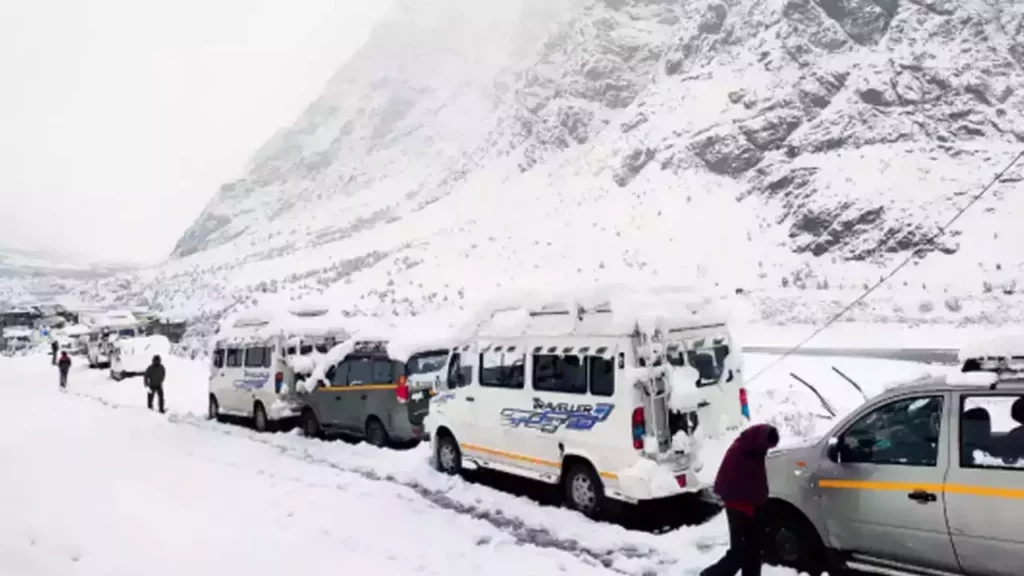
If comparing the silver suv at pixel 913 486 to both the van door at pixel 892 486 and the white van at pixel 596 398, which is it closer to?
the van door at pixel 892 486

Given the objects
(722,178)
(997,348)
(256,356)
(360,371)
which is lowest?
(360,371)

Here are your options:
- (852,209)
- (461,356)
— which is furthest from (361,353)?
(852,209)

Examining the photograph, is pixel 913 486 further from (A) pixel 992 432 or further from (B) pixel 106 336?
(B) pixel 106 336

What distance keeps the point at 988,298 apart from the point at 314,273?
51076 millimetres

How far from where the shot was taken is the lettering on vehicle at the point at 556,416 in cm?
855

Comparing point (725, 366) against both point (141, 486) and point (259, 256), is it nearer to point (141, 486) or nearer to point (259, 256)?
point (141, 486)

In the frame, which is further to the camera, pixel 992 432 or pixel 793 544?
pixel 793 544

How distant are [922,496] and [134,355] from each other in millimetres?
32549

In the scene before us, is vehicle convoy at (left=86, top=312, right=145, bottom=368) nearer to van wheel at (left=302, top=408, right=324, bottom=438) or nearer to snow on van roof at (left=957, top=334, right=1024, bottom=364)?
van wheel at (left=302, top=408, right=324, bottom=438)

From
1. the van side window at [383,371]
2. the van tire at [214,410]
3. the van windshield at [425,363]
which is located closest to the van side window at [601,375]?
the van windshield at [425,363]

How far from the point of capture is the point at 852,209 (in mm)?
44438

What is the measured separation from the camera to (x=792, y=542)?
6.73 metres

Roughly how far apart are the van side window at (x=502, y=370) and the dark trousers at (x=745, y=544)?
13.3 feet

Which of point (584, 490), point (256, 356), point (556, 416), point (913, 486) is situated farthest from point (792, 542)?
point (256, 356)
